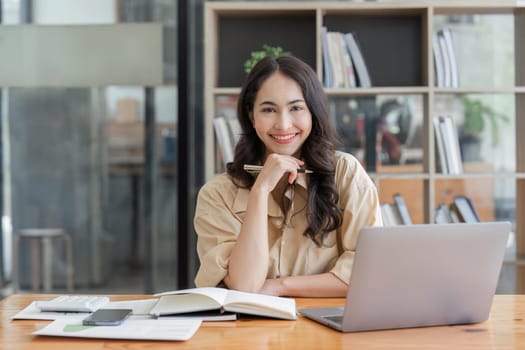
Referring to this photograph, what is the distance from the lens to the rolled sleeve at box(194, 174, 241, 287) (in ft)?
7.06

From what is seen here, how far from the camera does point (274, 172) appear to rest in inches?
86.0

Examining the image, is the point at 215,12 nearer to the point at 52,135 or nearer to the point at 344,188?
the point at 52,135

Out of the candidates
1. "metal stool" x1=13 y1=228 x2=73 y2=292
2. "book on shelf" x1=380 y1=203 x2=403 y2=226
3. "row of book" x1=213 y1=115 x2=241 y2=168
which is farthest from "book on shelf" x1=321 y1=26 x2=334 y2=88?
"metal stool" x1=13 y1=228 x2=73 y2=292

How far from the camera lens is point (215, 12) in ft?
12.0

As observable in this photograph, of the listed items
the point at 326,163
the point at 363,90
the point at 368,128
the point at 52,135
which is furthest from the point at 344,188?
the point at 52,135

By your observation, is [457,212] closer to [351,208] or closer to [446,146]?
[446,146]

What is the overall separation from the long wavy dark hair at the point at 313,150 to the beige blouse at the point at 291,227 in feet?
0.10

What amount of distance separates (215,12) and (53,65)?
814mm

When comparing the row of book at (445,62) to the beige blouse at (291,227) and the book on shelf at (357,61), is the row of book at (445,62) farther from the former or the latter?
the beige blouse at (291,227)

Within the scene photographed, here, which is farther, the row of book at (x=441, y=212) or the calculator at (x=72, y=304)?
the row of book at (x=441, y=212)

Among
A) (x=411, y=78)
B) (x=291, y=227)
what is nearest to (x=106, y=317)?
(x=291, y=227)

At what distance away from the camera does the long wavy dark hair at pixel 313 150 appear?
7.34ft

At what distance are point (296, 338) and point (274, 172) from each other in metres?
0.75

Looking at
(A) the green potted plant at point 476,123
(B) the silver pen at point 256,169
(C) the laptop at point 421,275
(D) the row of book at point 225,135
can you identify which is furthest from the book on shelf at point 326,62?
(C) the laptop at point 421,275
